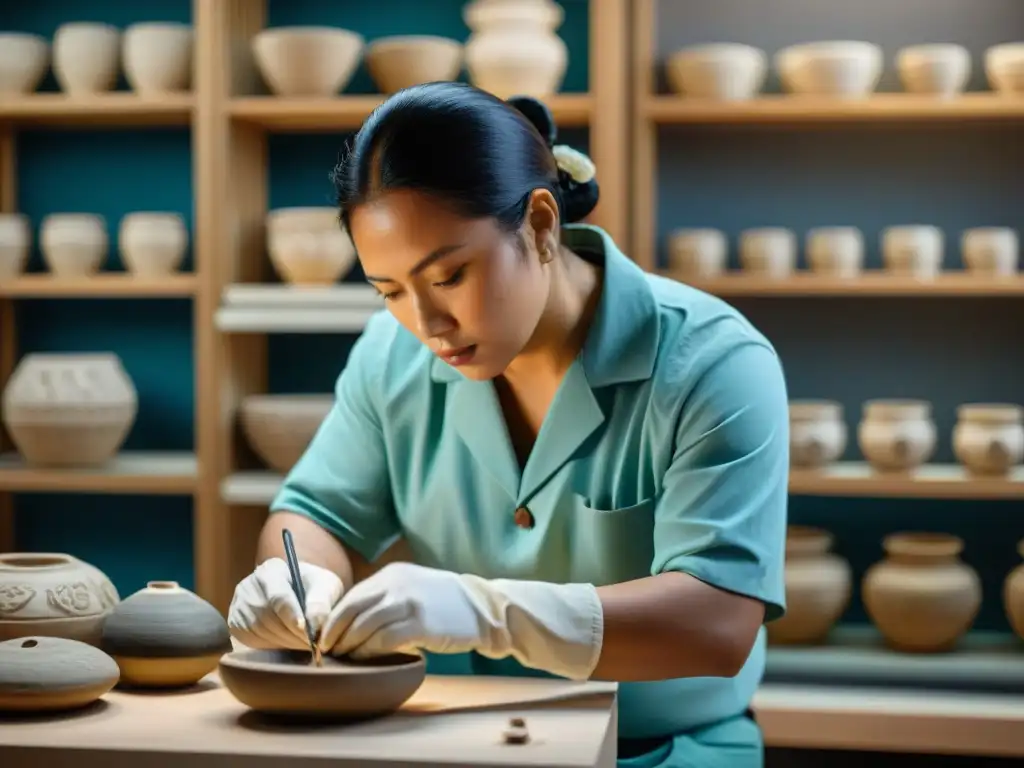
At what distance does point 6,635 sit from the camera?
1.56m

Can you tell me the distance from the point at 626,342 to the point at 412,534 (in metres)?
0.42

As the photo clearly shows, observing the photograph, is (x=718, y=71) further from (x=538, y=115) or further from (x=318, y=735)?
(x=318, y=735)

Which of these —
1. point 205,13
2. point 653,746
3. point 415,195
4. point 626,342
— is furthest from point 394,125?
point 205,13

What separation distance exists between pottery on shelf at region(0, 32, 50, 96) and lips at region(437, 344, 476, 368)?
2294mm

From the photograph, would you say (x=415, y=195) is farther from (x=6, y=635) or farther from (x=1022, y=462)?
(x=1022, y=462)

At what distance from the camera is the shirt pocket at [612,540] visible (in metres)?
1.83

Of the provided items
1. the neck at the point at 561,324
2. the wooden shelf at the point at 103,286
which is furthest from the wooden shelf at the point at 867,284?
the neck at the point at 561,324

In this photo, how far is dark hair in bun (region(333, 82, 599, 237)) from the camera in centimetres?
162

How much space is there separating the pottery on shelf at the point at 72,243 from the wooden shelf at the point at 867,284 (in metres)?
1.40

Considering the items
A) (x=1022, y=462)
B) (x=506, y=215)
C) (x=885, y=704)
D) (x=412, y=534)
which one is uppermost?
(x=506, y=215)

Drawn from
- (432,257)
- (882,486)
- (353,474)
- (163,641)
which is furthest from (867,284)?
(163,641)

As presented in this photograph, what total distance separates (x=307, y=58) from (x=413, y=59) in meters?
0.25

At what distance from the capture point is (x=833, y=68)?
327 centimetres

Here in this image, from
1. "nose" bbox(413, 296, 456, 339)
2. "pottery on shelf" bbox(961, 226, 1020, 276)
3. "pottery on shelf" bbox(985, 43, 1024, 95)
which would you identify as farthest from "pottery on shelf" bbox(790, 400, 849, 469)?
"nose" bbox(413, 296, 456, 339)
